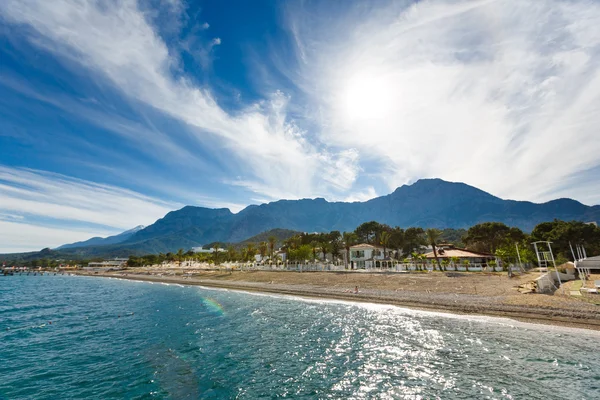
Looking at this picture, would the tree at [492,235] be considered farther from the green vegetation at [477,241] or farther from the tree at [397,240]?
the tree at [397,240]

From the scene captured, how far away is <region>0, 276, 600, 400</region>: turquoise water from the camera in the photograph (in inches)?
461

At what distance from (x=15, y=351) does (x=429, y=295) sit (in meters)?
36.5

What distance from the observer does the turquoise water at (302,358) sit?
1170 cm

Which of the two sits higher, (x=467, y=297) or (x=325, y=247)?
(x=325, y=247)

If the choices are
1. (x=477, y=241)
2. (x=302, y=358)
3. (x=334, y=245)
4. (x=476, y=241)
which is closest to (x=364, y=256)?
(x=334, y=245)

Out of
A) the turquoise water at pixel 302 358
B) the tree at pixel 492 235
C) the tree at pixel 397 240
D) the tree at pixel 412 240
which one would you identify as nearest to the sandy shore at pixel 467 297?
the turquoise water at pixel 302 358

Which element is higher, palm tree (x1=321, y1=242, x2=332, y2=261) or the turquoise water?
palm tree (x1=321, y1=242, x2=332, y2=261)

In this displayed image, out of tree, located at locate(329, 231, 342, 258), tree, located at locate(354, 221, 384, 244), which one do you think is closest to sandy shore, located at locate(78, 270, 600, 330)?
tree, located at locate(329, 231, 342, 258)

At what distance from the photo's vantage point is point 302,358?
599 inches

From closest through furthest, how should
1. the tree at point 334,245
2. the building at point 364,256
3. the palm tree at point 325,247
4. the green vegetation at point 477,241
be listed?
the green vegetation at point 477,241
the building at point 364,256
the palm tree at point 325,247
the tree at point 334,245

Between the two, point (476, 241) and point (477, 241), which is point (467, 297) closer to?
point (476, 241)

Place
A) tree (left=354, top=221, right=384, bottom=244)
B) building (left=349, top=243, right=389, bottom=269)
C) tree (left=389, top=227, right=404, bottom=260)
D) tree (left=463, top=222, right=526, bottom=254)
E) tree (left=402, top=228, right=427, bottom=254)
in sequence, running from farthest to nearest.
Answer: tree (left=354, top=221, right=384, bottom=244) < tree (left=402, top=228, right=427, bottom=254) < tree (left=389, top=227, right=404, bottom=260) < building (left=349, top=243, right=389, bottom=269) < tree (left=463, top=222, right=526, bottom=254)

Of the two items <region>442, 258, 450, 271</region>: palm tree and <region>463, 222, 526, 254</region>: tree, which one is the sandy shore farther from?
<region>463, 222, 526, 254</region>: tree

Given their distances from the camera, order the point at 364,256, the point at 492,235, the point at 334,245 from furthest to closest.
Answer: the point at 334,245, the point at 364,256, the point at 492,235
